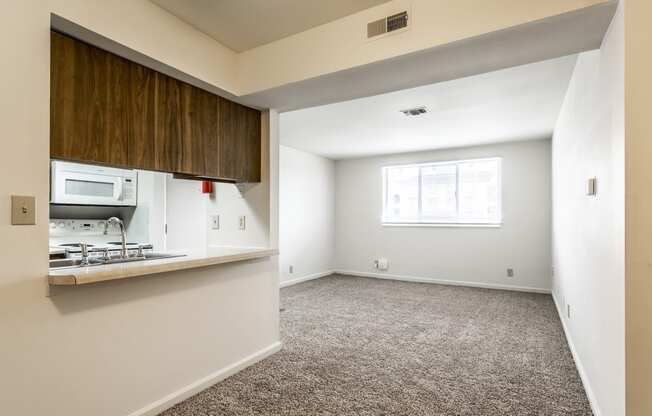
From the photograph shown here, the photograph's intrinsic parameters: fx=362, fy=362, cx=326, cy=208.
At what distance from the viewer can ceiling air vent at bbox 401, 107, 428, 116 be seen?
384 cm

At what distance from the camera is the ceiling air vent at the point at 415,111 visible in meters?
3.84

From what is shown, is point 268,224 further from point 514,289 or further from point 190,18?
point 514,289

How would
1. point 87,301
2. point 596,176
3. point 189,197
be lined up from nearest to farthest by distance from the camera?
1. point 87,301
2. point 596,176
3. point 189,197

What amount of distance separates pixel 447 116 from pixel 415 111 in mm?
480

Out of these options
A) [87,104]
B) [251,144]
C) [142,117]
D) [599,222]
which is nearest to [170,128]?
[142,117]

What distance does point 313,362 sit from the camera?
2.82 metres

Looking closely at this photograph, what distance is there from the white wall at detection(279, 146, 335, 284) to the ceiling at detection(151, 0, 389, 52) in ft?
11.6

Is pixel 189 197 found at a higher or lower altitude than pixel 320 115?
lower

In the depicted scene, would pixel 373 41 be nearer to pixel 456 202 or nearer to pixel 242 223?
pixel 242 223

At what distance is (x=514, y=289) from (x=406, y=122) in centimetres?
319

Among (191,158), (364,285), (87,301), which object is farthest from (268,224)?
(364,285)

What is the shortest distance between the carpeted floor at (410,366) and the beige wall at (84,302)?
1.15ft

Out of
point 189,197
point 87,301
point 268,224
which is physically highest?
point 189,197

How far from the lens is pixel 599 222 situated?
1.95 metres
